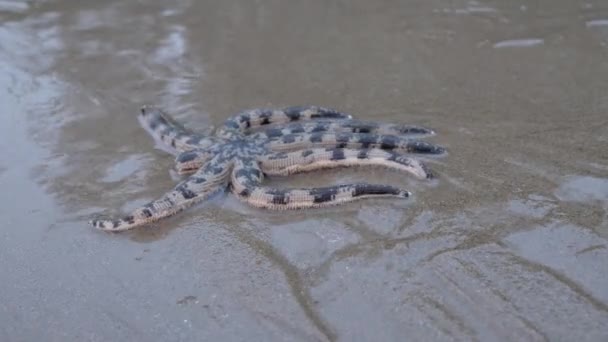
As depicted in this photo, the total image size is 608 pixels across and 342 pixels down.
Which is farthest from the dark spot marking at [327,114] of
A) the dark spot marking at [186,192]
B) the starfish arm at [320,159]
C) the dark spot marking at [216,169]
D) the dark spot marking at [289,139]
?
the dark spot marking at [186,192]

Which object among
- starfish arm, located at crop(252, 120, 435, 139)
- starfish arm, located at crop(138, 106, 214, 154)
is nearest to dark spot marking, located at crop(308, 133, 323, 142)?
starfish arm, located at crop(252, 120, 435, 139)

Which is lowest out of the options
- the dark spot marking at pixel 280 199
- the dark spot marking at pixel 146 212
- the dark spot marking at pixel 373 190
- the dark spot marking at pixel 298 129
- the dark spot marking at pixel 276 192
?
the dark spot marking at pixel 146 212

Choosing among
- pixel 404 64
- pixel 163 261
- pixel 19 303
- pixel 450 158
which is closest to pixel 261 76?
pixel 404 64

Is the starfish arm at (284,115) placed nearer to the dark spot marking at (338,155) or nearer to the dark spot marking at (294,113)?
the dark spot marking at (294,113)

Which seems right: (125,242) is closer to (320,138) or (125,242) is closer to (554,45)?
(320,138)

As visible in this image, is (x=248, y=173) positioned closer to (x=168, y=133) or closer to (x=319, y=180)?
(x=319, y=180)

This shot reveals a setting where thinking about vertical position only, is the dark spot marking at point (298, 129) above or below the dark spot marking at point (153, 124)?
above

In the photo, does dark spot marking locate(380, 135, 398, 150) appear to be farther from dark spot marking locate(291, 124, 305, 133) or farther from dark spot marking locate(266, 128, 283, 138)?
dark spot marking locate(266, 128, 283, 138)
